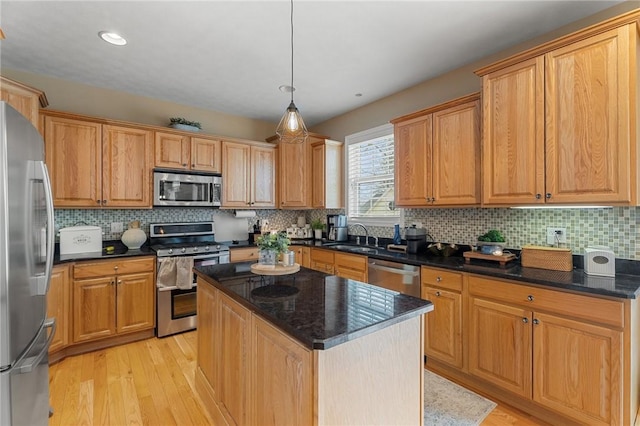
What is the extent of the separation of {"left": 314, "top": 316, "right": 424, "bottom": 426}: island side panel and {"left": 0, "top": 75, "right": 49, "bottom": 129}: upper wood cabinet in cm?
312

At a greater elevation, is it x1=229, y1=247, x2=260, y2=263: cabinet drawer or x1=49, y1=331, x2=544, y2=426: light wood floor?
x1=229, y1=247, x2=260, y2=263: cabinet drawer

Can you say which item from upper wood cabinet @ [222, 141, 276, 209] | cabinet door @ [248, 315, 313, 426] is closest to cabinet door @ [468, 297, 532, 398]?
cabinet door @ [248, 315, 313, 426]

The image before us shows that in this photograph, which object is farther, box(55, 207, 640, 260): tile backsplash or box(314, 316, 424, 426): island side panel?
box(55, 207, 640, 260): tile backsplash

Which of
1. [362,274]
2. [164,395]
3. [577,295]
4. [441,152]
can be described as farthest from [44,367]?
[441,152]

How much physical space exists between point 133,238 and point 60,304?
0.91 m

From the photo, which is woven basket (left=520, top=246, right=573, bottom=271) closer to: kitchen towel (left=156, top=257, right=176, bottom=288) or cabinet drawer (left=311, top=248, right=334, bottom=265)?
cabinet drawer (left=311, top=248, right=334, bottom=265)

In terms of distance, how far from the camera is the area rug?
6.47 ft

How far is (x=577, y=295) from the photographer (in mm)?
1756

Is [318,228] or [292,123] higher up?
[292,123]

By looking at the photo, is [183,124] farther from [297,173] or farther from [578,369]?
[578,369]

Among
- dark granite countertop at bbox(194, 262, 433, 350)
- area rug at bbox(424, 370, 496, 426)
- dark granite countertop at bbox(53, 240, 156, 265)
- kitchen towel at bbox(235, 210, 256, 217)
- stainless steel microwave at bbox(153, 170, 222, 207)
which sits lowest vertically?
area rug at bbox(424, 370, 496, 426)

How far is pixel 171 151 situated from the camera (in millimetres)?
3656

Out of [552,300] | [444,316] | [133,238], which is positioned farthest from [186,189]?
[552,300]

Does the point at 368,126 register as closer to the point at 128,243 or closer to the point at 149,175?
the point at 149,175
